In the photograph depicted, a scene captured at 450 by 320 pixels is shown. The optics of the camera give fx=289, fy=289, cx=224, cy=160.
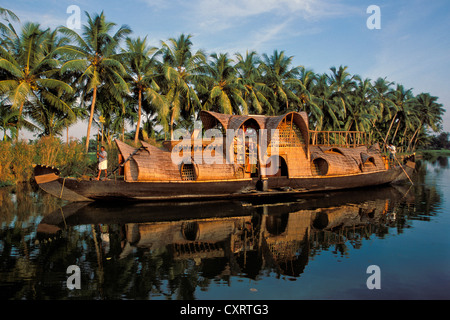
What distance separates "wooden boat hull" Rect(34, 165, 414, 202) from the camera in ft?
31.5

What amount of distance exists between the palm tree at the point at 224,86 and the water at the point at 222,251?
13696 millimetres

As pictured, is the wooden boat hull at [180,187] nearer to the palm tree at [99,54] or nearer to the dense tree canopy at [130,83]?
the dense tree canopy at [130,83]

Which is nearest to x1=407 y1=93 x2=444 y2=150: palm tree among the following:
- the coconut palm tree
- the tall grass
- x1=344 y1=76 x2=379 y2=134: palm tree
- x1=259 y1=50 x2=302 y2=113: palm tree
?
the coconut palm tree

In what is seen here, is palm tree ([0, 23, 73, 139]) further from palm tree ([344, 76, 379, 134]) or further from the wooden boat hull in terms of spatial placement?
palm tree ([344, 76, 379, 134])

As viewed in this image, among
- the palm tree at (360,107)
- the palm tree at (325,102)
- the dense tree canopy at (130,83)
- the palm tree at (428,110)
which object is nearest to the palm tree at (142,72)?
the dense tree canopy at (130,83)

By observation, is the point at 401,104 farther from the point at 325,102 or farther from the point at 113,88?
the point at 113,88

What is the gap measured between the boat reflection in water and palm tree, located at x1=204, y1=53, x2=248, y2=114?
12.9m

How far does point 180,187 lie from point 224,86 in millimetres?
14225

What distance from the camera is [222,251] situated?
5.97 meters

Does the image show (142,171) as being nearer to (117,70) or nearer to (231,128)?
(231,128)

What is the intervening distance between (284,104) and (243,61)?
6.07 metres

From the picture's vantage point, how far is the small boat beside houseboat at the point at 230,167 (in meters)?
9.98

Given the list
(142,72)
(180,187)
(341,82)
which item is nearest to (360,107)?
(341,82)

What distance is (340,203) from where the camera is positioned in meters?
10.9
